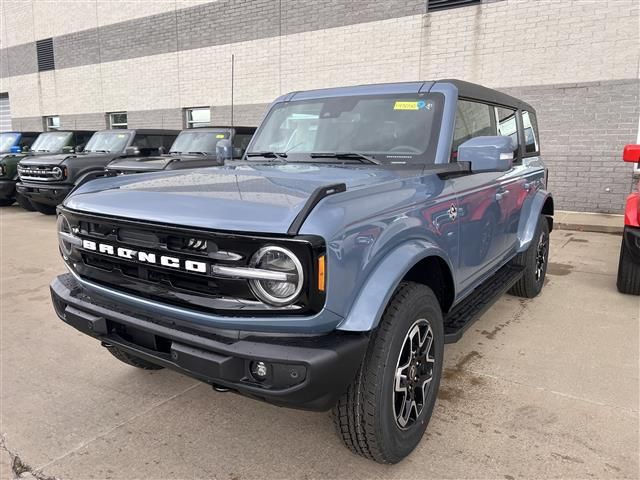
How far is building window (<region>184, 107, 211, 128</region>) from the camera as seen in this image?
A: 15416 millimetres

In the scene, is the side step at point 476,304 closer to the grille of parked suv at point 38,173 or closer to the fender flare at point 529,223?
the fender flare at point 529,223

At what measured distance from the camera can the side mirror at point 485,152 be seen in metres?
2.74

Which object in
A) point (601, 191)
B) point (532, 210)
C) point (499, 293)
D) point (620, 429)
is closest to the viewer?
point (620, 429)

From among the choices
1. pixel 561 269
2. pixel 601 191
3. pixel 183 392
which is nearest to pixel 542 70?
pixel 601 191

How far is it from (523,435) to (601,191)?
8867mm

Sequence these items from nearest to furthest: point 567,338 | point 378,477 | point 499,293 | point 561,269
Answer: point 378,477
point 499,293
point 567,338
point 561,269

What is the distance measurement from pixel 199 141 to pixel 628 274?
7329 mm

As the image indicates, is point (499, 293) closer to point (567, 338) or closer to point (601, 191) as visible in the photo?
point (567, 338)

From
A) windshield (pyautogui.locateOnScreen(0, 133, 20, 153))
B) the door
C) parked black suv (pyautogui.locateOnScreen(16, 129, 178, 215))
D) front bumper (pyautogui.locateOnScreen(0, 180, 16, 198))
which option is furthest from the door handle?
windshield (pyautogui.locateOnScreen(0, 133, 20, 153))

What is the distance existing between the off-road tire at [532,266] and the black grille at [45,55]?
839 inches

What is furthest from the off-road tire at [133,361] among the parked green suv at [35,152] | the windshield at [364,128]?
the parked green suv at [35,152]

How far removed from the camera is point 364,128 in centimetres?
321

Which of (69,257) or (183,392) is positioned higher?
(69,257)

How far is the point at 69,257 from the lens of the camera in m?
2.62
